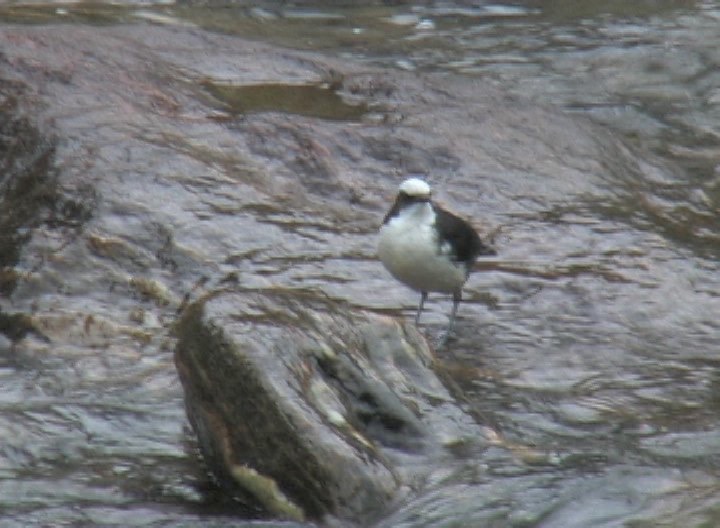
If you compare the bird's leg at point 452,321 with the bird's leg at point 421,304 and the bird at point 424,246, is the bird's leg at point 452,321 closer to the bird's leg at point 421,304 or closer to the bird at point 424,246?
the bird at point 424,246

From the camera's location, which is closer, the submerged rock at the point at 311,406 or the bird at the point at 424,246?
the submerged rock at the point at 311,406

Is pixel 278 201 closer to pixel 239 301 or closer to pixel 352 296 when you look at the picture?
pixel 352 296

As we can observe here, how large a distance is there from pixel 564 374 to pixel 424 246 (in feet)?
3.42

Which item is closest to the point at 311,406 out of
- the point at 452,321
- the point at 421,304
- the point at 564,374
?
the point at 564,374

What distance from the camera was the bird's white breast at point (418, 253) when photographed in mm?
8711

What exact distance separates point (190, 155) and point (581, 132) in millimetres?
2909

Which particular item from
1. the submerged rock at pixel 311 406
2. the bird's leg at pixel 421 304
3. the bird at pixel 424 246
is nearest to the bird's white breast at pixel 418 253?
the bird at pixel 424 246

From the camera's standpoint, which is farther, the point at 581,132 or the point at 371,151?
the point at 581,132

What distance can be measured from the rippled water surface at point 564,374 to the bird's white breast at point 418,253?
0.37 m

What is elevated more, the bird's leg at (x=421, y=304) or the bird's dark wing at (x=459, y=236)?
the bird's dark wing at (x=459, y=236)

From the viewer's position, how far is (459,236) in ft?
29.1

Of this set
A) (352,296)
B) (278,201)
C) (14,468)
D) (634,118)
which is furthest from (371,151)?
(14,468)

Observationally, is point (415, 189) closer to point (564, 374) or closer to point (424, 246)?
point (424, 246)

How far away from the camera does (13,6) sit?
1398 centimetres
